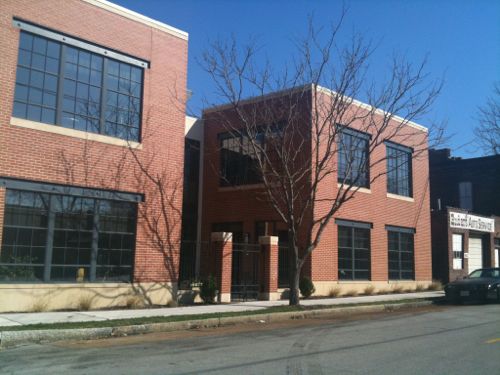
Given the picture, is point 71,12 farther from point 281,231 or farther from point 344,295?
point 344,295

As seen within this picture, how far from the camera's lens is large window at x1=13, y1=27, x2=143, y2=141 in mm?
14414

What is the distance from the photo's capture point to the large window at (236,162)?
2265 centimetres

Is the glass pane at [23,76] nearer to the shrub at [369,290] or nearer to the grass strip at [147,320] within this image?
the grass strip at [147,320]

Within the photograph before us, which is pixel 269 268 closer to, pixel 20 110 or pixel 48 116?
pixel 48 116

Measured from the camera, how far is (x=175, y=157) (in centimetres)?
1770

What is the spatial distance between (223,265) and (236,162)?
21.6 feet

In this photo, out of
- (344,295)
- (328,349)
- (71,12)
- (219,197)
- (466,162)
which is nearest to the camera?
(328,349)

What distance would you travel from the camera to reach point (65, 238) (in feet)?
48.4

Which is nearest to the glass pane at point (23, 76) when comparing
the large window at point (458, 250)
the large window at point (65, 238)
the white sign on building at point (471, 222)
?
the large window at point (65, 238)

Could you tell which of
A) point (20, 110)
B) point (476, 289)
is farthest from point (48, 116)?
point (476, 289)

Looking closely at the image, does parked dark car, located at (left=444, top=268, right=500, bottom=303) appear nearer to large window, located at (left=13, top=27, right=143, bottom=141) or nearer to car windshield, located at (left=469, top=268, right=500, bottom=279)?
car windshield, located at (left=469, top=268, right=500, bottom=279)

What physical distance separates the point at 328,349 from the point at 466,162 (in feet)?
116

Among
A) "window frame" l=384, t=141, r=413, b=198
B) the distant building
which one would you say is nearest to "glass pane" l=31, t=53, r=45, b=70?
"window frame" l=384, t=141, r=413, b=198

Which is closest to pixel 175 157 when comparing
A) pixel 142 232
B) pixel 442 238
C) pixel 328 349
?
pixel 142 232
